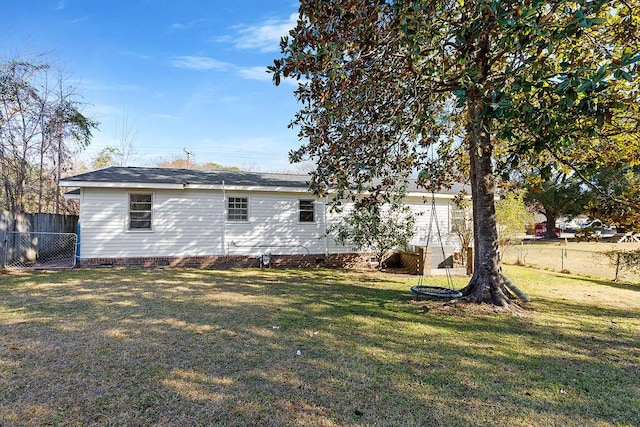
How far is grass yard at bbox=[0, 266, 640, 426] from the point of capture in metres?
2.92

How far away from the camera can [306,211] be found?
12664mm

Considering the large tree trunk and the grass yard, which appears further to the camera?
the large tree trunk

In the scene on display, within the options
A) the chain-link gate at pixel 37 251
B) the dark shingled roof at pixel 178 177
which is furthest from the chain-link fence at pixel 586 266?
the chain-link gate at pixel 37 251

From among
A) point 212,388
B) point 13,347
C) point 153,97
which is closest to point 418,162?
point 212,388

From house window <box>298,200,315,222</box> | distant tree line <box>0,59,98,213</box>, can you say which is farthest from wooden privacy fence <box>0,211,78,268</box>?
house window <box>298,200,315,222</box>

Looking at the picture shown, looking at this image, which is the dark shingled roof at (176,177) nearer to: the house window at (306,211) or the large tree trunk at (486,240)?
the house window at (306,211)

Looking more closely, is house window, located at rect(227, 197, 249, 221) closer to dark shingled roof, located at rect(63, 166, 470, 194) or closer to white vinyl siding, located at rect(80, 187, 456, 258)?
white vinyl siding, located at rect(80, 187, 456, 258)

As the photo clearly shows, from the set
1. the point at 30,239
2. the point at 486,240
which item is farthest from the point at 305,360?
the point at 30,239

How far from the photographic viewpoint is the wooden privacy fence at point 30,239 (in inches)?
401

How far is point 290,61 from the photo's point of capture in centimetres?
414

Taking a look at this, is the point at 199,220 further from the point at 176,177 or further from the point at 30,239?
the point at 30,239

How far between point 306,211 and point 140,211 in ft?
17.8

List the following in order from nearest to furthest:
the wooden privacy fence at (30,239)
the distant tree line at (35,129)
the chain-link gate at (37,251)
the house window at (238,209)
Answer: the wooden privacy fence at (30,239)
the chain-link gate at (37,251)
the house window at (238,209)
the distant tree line at (35,129)

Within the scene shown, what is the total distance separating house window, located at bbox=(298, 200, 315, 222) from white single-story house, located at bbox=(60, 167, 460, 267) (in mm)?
36
